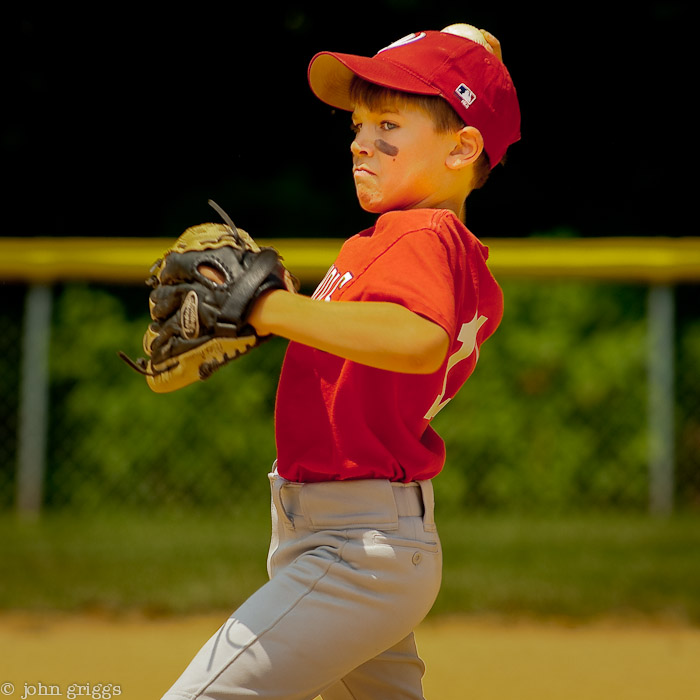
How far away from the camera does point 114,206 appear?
8609mm

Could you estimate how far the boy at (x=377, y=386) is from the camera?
5.66ft

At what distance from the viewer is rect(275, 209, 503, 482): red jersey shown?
1810mm

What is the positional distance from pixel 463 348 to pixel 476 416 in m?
4.71

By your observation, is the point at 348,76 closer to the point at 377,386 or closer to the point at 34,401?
the point at 377,386

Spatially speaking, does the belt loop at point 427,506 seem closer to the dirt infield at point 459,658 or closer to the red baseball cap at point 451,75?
the red baseball cap at point 451,75

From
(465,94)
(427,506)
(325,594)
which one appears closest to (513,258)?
(465,94)

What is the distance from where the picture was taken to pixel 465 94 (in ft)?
6.49

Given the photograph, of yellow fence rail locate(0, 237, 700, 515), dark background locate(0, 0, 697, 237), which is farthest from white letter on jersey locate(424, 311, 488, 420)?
dark background locate(0, 0, 697, 237)

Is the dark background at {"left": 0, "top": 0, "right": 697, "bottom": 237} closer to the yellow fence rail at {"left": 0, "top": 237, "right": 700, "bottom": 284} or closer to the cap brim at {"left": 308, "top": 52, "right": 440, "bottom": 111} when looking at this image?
the yellow fence rail at {"left": 0, "top": 237, "right": 700, "bottom": 284}

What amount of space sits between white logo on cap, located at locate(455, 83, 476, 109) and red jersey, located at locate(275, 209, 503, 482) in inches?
9.1

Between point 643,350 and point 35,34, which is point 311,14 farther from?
point 643,350

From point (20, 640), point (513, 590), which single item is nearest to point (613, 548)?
point (513, 590)

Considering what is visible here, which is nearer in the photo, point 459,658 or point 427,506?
point 427,506

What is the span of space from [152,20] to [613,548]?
18.4 feet
